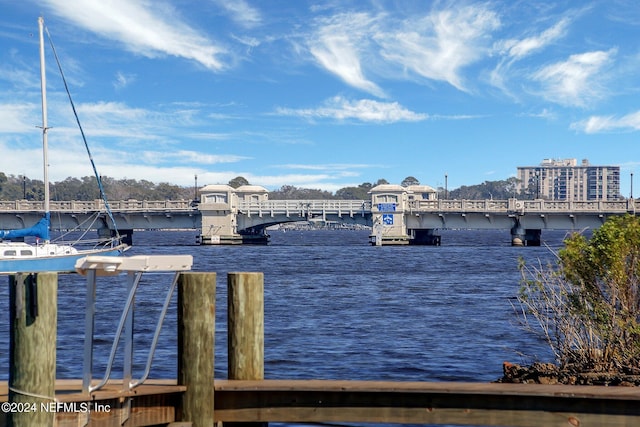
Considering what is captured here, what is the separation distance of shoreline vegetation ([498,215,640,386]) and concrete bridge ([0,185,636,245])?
3146 inches

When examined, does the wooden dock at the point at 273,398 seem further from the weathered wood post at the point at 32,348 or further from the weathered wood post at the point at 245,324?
the weathered wood post at the point at 32,348

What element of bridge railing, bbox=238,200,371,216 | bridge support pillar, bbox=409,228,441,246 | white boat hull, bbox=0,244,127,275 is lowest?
bridge support pillar, bbox=409,228,441,246

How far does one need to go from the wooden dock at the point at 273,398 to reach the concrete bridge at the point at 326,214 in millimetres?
87411

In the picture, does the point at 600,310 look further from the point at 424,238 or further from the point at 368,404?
the point at 424,238

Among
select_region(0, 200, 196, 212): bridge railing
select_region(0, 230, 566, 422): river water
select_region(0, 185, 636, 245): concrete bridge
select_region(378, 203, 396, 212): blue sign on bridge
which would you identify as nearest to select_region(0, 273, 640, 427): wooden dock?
select_region(0, 230, 566, 422): river water

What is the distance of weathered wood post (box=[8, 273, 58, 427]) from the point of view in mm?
9680

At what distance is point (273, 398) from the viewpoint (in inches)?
444

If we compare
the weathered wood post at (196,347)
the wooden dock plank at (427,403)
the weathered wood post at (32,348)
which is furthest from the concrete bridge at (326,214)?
the weathered wood post at (32,348)

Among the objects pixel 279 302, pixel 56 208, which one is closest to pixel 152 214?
pixel 56 208

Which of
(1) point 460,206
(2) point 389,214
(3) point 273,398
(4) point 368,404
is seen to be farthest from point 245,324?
(2) point 389,214

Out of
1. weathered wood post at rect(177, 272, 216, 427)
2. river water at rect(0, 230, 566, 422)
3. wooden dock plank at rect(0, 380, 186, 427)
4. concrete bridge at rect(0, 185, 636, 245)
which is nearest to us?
wooden dock plank at rect(0, 380, 186, 427)

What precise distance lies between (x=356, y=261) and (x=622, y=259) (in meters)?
60.2

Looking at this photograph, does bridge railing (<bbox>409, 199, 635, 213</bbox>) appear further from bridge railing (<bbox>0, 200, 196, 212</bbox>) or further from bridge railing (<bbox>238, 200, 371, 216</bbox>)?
bridge railing (<bbox>0, 200, 196, 212</bbox>)

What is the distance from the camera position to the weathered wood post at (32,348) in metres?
9.68
